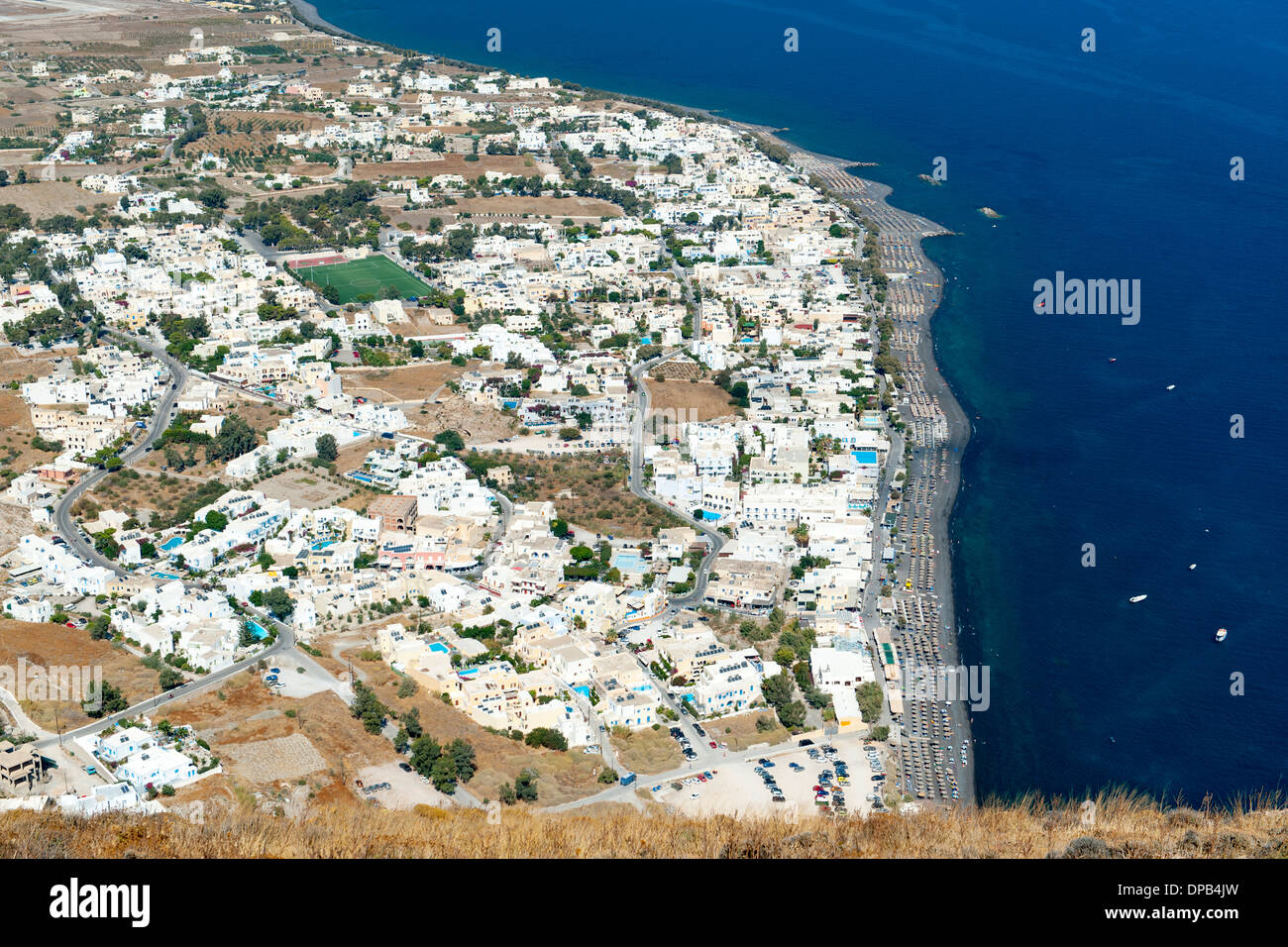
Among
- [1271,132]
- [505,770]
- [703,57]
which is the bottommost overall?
[505,770]

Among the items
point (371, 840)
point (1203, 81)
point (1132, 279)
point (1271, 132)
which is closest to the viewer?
Answer: point (371, 840)

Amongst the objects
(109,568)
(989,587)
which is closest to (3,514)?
(109,568)

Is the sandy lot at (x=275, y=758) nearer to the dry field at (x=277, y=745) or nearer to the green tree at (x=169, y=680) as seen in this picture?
the dry field at (x=277, y=745)

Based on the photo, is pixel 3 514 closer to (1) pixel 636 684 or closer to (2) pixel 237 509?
(2) pixel 237 509

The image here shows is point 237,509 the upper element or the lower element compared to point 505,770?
upper

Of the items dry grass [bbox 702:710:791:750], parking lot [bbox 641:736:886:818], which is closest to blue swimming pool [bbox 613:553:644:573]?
dry grass [bbox 702:710:791:750]

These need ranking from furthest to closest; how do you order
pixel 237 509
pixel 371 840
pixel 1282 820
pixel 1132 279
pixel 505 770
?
pixel 1132 279 → pixel 237 509 → pixel 505 770 → pixel 1282 820 → pixel 371 840
